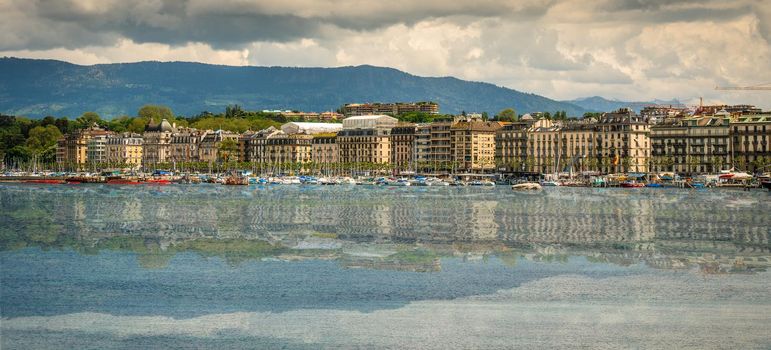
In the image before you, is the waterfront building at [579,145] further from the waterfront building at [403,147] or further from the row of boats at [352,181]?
the waterfront building at [403,147]

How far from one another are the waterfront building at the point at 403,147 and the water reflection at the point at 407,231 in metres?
102

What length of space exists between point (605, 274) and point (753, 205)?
54683 mm

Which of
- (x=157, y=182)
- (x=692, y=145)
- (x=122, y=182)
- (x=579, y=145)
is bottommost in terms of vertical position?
(x=157, y=182)

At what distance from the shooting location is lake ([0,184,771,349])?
93.5ft

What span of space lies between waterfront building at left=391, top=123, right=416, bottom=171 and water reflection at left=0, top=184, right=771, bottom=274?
10230 cm

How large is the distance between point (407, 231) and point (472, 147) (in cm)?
12720

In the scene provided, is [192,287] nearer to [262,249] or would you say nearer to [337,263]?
[337,263]

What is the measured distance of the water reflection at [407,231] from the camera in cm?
4522

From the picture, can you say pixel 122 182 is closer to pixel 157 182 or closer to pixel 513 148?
pixel 157 182

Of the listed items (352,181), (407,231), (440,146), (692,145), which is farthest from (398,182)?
(407,231)

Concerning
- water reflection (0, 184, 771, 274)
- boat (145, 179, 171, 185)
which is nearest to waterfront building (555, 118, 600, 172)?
boat (145, 179, 171, 185)

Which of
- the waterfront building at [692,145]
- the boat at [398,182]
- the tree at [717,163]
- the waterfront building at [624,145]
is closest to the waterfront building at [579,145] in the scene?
the waterfront building at [624,145]

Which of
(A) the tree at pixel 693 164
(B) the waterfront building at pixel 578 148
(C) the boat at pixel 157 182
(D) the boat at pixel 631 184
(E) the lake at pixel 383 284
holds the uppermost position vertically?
(B) the waterfront building at pixel 578 148

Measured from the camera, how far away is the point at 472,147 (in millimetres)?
183750
